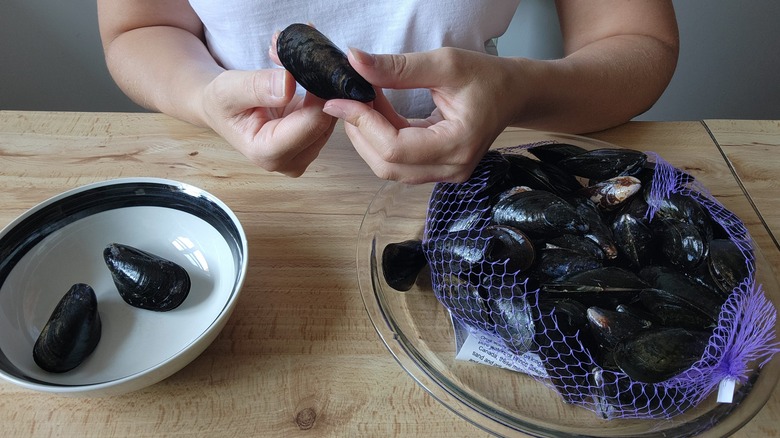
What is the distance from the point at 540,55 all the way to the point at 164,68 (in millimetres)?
999

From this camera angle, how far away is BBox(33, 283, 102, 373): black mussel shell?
0.46m

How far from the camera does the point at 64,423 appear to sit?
46cm

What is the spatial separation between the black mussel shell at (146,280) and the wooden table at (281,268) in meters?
0.06

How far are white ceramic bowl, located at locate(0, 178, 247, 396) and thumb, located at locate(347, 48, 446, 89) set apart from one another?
0.63 feet

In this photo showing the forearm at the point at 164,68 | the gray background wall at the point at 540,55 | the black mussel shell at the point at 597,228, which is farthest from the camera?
the gray background wall at the point at 540,55

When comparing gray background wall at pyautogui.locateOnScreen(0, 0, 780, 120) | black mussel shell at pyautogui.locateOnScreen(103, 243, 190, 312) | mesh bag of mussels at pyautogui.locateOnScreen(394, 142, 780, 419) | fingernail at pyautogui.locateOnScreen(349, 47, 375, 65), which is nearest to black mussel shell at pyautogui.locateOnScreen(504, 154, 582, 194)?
mesh bag of mussels at pyautogui.locateOnScreen(394, 142, 780, 419)

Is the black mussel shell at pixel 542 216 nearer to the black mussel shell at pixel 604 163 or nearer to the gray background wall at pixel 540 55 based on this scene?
the black mussel shell at pixel 604 163

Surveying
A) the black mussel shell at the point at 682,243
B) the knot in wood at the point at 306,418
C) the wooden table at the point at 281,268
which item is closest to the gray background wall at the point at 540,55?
the wooden table at the point at 281,268

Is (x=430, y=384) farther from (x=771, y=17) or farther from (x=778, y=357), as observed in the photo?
(x=771, y=17)

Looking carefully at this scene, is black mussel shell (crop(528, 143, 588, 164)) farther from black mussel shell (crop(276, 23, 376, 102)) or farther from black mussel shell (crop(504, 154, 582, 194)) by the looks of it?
black mussel shell (crop(276, 23, 376, 102))

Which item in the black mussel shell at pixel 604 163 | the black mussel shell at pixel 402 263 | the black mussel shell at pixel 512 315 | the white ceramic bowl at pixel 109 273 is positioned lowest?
the white ceramic bowl at pixel 109 273

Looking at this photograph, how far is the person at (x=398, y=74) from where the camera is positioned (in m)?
0.52

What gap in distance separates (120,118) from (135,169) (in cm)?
13

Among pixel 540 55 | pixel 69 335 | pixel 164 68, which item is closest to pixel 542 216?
pixel 69 335
